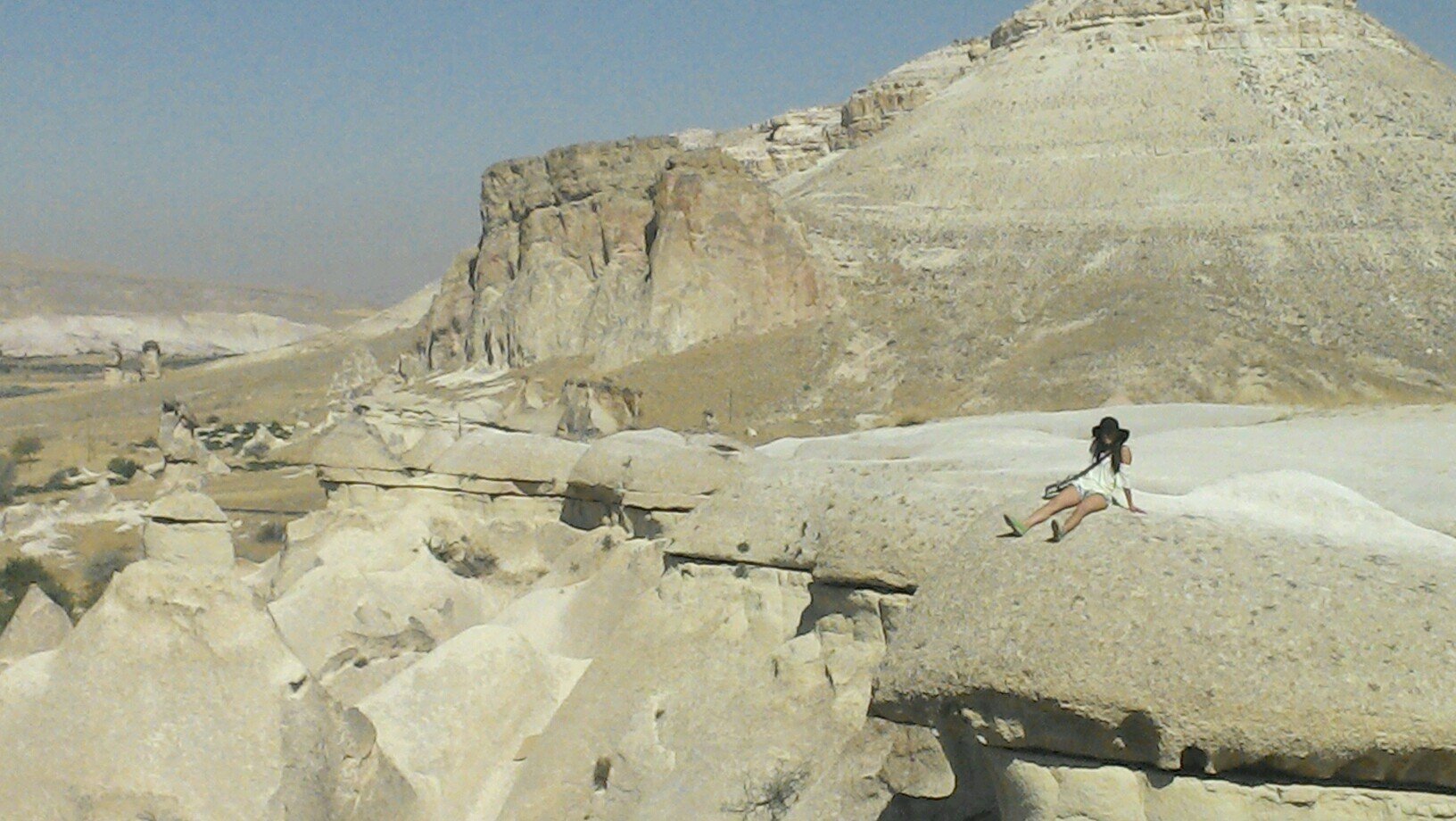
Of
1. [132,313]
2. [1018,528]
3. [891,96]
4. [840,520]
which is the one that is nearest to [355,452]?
[840,520]

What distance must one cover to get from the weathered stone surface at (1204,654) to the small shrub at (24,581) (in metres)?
20.0

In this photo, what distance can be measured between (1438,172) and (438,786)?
48.5 metres

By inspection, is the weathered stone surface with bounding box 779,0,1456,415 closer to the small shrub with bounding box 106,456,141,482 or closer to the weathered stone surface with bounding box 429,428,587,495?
the small shrub with bounding box 106,456,141,482

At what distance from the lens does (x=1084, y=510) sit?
18.4ft

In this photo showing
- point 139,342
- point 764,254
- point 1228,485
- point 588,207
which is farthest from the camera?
point 139,342

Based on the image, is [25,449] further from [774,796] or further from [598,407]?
[774,796]

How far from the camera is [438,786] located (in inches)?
374

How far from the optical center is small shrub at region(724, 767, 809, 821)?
27.1 ft

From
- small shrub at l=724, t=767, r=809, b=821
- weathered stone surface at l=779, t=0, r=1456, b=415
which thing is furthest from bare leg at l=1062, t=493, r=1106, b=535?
weathered stone surface at l=779, t=0, r=1456, b=415

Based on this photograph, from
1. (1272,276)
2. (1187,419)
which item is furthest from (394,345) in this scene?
(1187,419)

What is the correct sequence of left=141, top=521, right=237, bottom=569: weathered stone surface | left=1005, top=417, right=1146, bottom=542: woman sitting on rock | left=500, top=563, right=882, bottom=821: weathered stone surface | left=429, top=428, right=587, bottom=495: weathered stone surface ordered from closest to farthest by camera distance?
left=1005, top=417, right=1146, bottom=542: woman sitting on rock → left=500, top=563, right=882, bottom=821: weathered stone surface → left=141, top=521, right=237, bottom=569: weathered stone surface → left=429, top=428, right=587, bottom=495: weathered stone surface

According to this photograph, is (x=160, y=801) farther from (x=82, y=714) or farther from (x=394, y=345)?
(x=394, y=345)

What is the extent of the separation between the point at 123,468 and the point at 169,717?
3759 centimetres

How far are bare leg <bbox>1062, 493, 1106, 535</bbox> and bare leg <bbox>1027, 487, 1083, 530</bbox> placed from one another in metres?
0.05
